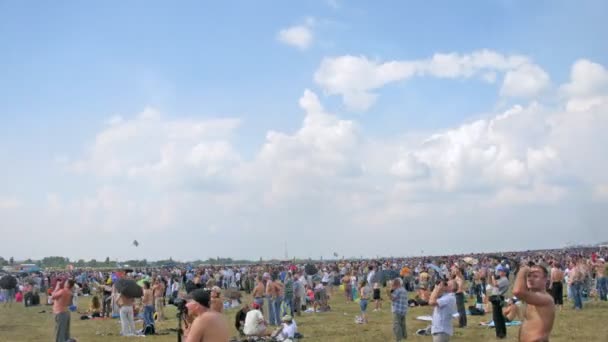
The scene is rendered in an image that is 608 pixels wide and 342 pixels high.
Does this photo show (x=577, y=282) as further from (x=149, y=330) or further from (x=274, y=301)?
(x=149, y=330)

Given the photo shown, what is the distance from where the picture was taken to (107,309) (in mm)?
22188

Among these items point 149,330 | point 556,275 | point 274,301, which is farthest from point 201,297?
point 556,275

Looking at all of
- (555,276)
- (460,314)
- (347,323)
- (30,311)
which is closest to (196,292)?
(460,314)

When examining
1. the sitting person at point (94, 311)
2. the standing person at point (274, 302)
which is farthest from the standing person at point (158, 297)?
the standing person at point (274, 302)

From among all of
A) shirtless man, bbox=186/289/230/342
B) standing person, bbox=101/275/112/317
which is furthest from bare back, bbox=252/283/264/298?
shirtless man, bbox=186/289/230/342

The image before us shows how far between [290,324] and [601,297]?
13.1m

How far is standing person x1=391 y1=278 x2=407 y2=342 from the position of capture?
13031 mm

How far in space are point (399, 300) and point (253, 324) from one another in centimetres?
309

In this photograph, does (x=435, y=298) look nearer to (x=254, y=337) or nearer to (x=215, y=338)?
(x=215, y=338)

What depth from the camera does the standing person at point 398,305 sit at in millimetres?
13031

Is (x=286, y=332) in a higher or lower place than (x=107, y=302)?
lower

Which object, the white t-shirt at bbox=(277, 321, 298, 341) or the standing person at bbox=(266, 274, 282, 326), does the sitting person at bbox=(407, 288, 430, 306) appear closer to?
the standing person at bbox=(266, 274, 282, 326)

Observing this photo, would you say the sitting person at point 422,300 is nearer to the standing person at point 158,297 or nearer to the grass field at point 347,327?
the grass field at point 347,327

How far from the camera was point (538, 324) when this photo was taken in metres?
5.29
